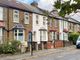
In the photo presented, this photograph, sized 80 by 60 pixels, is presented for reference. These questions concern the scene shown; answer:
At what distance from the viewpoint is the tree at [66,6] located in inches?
149

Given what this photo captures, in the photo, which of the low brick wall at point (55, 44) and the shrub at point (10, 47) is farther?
the low brick wall at point (55, 44)

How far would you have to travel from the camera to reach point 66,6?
382cm

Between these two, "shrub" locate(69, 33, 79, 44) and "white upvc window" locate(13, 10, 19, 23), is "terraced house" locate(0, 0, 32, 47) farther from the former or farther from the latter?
"shrub" locate(69, 33, 79, 44)

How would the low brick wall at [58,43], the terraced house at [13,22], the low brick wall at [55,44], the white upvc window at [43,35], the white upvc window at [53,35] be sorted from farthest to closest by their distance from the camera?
the white upvc window at [53,35]
the low brick wall at [58,43]
the white upvc window at [43,35]
the low brick wall at [55,44]
the terraced house at [13,22]

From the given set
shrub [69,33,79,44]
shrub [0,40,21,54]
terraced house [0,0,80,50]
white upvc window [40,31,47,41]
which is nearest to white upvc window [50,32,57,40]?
terraced house [0,0,80,50]

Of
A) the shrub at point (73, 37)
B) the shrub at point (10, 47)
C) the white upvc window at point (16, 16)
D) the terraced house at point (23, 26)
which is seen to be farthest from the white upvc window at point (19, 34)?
the shrub at point (73, 37)

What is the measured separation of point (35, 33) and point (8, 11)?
897 cm

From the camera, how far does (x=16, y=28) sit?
35219 millimetres

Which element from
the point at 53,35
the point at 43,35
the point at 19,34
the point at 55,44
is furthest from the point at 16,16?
the point at 53,35

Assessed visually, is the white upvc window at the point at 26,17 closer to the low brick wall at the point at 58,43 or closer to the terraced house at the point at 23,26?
the terraced house at the point at 23,26

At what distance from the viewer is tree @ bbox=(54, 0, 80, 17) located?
3.79 metres

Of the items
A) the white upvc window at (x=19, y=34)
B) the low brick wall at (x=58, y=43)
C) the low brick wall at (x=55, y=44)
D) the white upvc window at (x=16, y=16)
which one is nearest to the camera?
the white upvc window at (x=19, y=34)

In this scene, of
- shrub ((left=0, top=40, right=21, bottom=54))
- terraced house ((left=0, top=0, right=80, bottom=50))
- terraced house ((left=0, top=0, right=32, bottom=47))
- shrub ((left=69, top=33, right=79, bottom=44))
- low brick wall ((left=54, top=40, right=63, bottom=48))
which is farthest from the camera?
shrub ((left=69, top=33, right=79, bottom=44))

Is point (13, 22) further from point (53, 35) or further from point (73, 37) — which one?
point (73, 37)
